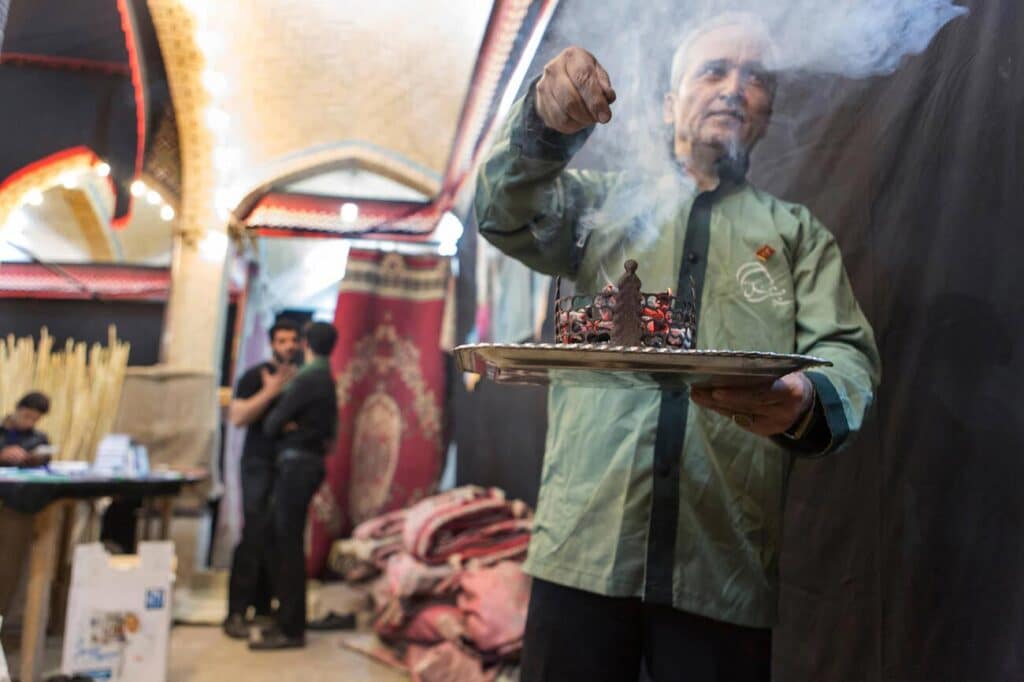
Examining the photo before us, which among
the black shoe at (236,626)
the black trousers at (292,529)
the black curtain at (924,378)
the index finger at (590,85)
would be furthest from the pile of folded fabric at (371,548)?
the index finger at (590,85)

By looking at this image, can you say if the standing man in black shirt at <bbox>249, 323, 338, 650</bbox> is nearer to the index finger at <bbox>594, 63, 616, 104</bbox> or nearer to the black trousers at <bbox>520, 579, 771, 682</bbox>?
the black trousers at <bbox>520, 579, 771, 682</bbox>

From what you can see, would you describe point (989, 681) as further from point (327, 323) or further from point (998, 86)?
point (327, 323)

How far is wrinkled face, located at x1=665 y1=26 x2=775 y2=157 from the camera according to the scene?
3.29 feet

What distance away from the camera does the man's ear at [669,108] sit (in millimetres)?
1070

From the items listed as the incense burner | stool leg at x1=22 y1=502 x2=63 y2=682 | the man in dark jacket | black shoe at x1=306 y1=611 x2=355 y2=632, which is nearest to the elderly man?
the incense burner

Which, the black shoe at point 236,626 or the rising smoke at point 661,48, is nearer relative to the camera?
the rising smoke at point 661,48

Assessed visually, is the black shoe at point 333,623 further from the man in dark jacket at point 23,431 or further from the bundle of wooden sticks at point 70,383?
the man in dark jacket at point 23,431

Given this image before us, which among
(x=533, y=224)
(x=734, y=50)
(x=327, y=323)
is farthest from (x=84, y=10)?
(x=327, y=323)

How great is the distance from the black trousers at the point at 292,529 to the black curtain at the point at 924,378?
6.39 ft

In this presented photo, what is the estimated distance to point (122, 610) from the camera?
1799 millimetres

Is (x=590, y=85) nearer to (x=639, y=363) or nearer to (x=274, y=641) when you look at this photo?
(x=639, y=363)

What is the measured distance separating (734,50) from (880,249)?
0.47m

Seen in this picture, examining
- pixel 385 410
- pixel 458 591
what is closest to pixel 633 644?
pixel 458 591

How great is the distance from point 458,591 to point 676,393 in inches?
66.6
